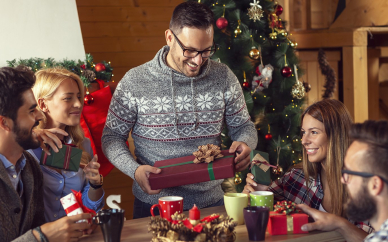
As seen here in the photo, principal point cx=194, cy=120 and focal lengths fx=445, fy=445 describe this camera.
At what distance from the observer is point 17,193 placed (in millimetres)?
1562

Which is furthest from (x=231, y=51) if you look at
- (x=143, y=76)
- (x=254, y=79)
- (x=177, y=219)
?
(x=177, y=219)

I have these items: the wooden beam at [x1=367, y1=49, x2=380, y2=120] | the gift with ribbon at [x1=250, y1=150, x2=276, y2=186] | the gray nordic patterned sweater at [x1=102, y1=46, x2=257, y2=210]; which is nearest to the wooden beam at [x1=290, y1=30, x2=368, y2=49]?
the wooden beam at [x1=367, y1=49, x2=380, y2=120]

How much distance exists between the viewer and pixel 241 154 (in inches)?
75.3

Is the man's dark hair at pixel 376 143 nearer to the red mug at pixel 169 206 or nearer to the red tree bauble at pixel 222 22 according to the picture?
the red mug at pixel 169 206

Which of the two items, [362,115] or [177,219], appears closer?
[177,219]

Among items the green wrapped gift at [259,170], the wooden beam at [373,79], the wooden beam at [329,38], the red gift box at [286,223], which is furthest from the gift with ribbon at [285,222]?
the wooden beam at [373,79]

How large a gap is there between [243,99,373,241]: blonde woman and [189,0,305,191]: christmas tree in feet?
3.35

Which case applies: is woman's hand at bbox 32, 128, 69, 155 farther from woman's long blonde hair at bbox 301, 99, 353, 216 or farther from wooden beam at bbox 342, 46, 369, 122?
wooden beam at bbox 342, 46, 369, 122

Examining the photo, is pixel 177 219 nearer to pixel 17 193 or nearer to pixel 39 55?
pixel 17 193

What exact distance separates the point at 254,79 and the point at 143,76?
4.08 ft

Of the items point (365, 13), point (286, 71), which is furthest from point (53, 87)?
point (365, 13)

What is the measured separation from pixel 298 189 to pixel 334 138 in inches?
11.4

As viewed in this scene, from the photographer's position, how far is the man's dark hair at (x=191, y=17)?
1.97 metres

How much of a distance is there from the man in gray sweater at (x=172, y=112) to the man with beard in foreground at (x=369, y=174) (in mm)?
762
